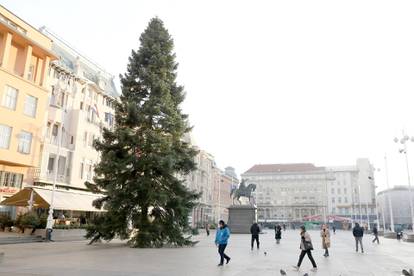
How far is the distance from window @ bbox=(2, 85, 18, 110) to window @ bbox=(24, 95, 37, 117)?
1.30m

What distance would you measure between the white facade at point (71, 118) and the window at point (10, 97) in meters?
5.18

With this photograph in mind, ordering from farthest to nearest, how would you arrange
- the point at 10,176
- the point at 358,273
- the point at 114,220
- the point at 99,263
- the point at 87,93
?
1. the point at 87,93
2. the point at 10,176
3. the point at 114,220
4. the point at 99,263
5. the point at 358,273

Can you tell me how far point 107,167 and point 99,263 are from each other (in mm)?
9376

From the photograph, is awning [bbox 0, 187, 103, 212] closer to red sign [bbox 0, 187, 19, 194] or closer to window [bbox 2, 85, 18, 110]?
red sign [bbox 0, 187, 19, 194]

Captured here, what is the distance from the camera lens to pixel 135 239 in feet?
73.0

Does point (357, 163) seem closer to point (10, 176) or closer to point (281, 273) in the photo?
point (10, 176)

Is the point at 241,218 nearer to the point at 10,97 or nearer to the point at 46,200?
the point at 46,200

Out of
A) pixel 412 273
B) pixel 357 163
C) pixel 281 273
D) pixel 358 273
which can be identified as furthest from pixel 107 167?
pixel 357 163

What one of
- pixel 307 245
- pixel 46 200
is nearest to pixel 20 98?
pixel 46 200

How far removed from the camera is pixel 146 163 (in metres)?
22.7

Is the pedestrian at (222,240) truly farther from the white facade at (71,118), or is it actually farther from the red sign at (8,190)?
the white facade at (71,118)

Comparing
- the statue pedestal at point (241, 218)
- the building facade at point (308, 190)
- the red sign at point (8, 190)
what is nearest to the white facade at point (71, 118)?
the red sign at point (8, 190)

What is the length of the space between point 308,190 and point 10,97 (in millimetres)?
124933

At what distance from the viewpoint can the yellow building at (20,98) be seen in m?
31.1
